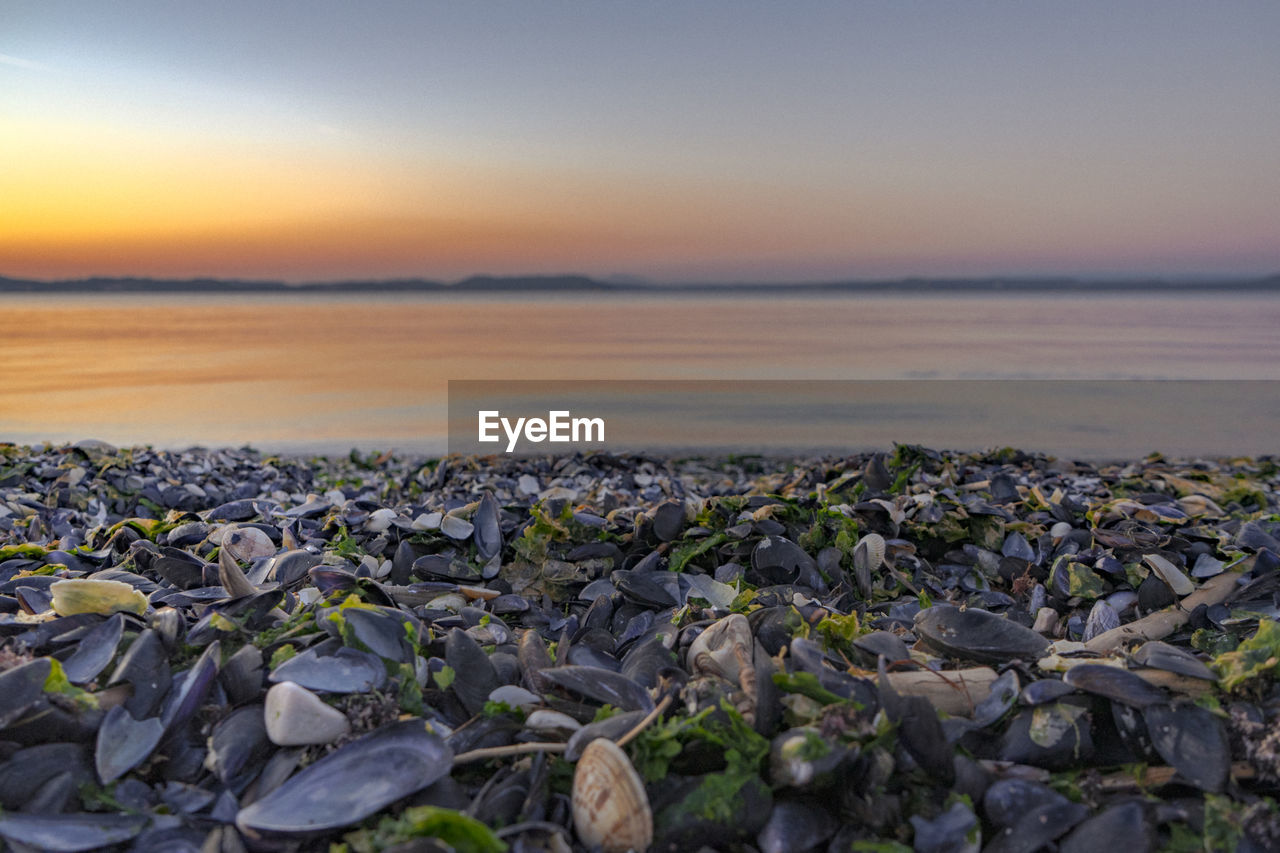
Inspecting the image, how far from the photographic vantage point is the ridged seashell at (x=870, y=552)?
3352 mm

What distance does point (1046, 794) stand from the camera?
1.64 metres

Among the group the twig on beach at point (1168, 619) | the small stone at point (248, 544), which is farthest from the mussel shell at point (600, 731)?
the small stone at point (248, 544)

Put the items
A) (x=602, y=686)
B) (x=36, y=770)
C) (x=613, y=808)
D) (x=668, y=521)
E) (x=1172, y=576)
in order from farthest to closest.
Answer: (x=668, y=521) < (x=1172, y=576) < (x=602, y=686) < (x=36, y=770) < (x=613, y=808)

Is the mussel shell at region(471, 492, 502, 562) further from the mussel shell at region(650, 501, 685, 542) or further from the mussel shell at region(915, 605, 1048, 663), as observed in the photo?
the mussel shell at region(915, 605, 1048, 663)

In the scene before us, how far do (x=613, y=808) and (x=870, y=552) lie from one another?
210cm

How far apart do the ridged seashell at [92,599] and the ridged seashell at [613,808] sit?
133 cm

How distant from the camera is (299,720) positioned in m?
1.69

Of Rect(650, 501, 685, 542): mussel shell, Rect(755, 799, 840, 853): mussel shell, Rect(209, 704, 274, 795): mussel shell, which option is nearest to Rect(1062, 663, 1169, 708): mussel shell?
Rect(755, 799, 840, 853): mussel shell

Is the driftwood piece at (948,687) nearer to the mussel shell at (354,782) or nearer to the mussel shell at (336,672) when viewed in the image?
the mussel shell at (354,782)

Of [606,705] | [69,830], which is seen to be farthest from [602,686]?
[69,830]

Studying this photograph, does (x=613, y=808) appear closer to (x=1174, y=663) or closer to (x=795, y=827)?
(x=795, y=827)

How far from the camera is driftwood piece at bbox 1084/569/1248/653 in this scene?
103 inches

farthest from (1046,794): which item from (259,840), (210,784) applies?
Result: (210,784)

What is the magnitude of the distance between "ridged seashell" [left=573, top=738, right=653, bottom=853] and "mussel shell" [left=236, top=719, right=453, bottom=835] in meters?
0.28
